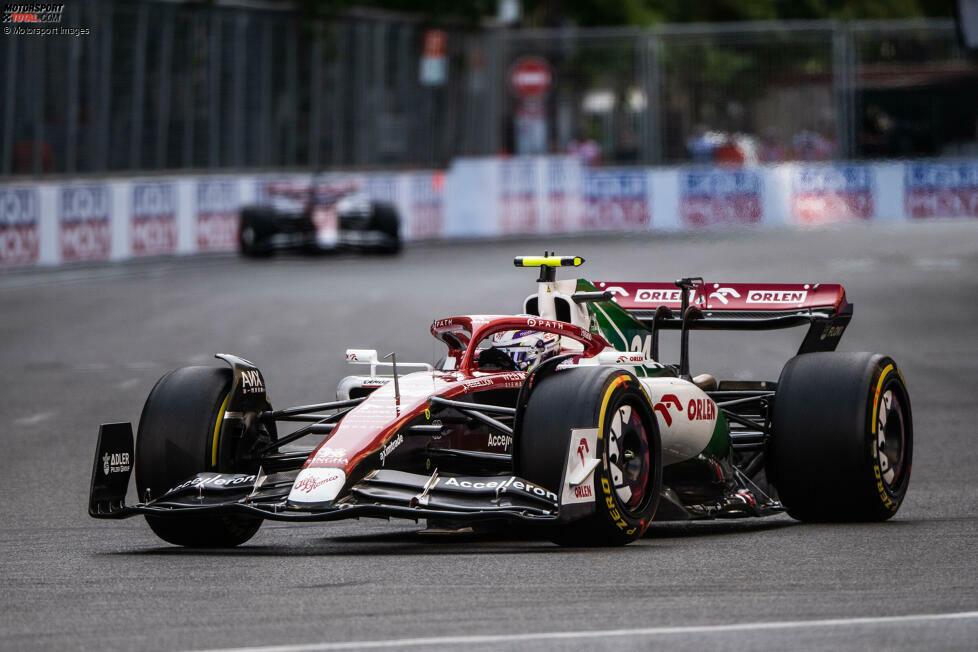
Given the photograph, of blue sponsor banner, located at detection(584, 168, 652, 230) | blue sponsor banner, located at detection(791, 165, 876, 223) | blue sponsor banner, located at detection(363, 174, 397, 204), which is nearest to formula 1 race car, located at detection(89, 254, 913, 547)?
blue sponsor banner, located at detection(363, 174, 397, 204)

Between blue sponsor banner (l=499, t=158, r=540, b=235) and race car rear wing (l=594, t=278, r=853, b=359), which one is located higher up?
blue sponsor banner (l=499, t=158, r=540, b=235)

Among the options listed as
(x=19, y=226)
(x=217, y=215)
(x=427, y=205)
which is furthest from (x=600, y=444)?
(x=427, y=205)

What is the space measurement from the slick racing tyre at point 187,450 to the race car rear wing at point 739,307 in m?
2.50

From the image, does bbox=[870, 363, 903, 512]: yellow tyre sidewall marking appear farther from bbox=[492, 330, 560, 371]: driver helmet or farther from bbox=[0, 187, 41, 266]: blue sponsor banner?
bbox=[0, 187, 41, 266]: blue sponsor banner

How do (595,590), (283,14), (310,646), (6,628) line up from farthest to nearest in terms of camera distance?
(283,14) → (595,590) → (6,628) → (310,646)

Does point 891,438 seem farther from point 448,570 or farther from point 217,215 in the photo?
point 217,215

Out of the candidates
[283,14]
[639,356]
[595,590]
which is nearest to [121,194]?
[283,14]

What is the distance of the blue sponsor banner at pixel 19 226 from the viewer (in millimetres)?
28891

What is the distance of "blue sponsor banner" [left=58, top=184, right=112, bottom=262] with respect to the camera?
99.7ft

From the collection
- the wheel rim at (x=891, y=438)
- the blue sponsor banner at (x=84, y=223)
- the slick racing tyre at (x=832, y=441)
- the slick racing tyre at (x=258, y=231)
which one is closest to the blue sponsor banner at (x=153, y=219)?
the blue sponsor banner at (x=84, y=223)

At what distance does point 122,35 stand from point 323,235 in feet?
16.1

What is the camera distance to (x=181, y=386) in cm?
868

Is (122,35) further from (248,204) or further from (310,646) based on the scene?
(310,646)

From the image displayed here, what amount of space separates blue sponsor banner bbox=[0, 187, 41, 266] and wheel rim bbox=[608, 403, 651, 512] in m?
21.7
